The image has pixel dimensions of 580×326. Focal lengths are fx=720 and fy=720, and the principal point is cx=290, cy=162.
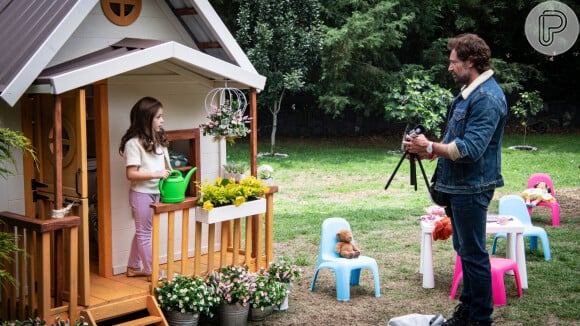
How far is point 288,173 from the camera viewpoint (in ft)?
50.7

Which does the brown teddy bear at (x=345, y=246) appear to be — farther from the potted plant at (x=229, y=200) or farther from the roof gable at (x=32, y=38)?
the roof gable at (x=32, y=38)

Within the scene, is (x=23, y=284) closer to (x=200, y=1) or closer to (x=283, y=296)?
(x=283, y=296)

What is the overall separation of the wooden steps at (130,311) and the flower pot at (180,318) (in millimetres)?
164

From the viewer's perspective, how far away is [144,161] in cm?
586

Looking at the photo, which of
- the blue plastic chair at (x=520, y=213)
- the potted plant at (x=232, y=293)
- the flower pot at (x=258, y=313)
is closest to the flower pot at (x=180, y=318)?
the potted plant at (x=232, y=293)

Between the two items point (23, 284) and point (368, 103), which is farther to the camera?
point (368, 103)

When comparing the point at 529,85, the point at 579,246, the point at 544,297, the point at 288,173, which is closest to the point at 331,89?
the point at 288,173

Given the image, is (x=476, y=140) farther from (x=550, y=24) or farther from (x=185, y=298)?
(x=550, y=24)

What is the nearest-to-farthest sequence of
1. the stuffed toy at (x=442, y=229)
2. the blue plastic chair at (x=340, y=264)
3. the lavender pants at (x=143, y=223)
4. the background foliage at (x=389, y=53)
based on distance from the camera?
the lavender pants at (x=143, y=223) < the blue plastic chair at (x=340, y=264) < the stuffed toy at (x=442, y=229) < the background foliage at (x=389, y=53)

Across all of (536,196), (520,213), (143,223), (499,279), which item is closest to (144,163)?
(143,223)

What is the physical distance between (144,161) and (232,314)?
144 cm

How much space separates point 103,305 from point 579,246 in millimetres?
5966

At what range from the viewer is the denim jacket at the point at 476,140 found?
484cm
